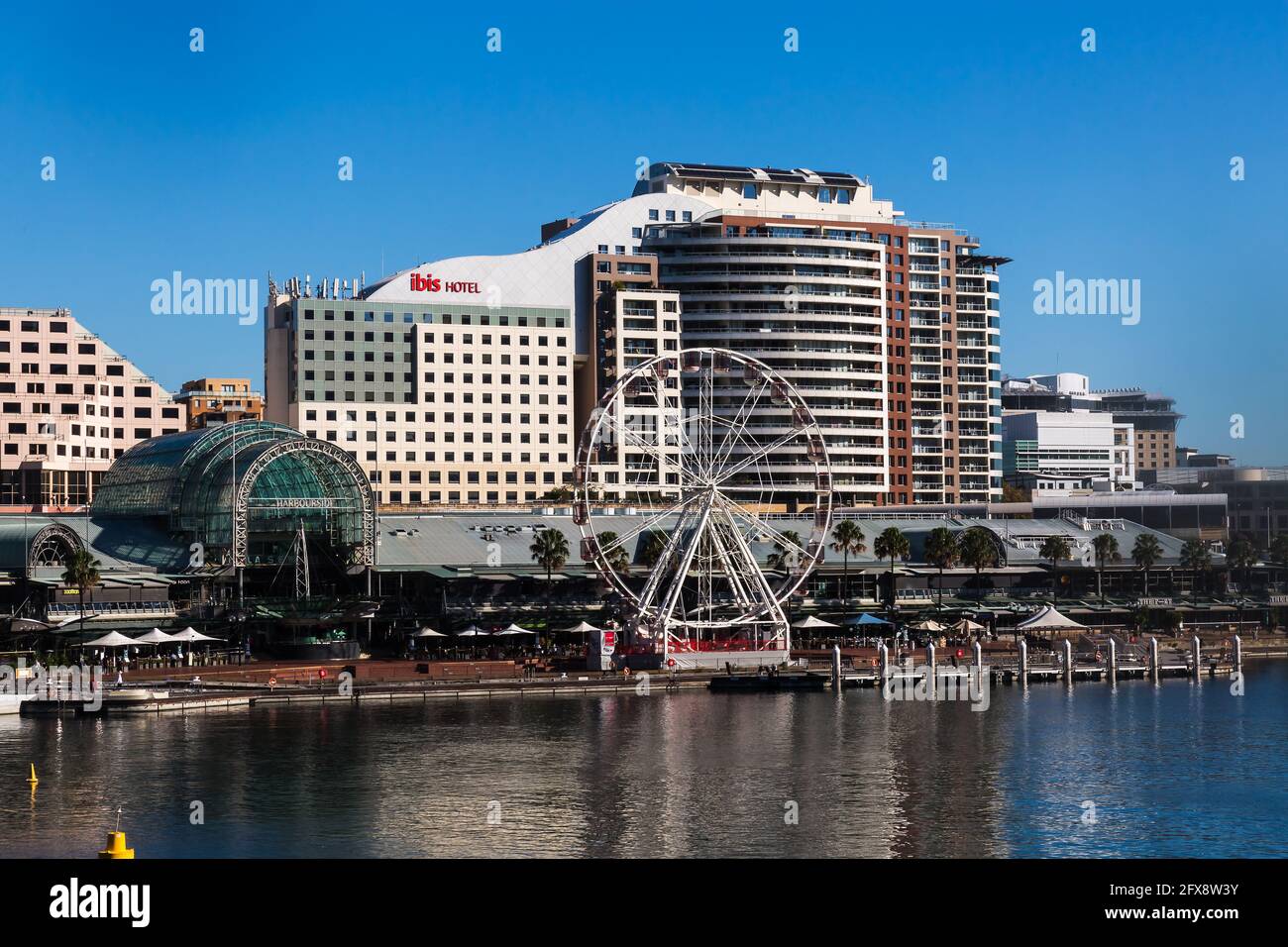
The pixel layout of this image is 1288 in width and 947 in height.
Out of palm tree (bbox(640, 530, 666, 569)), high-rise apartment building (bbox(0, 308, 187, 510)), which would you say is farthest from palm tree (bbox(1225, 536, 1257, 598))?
high-rise apartment building (bbox(0, 308, 187, 510))

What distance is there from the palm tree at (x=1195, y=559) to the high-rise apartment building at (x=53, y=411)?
11820cm

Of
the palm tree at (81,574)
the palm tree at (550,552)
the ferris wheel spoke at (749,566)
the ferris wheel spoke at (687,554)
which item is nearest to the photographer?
the palm tree at (81,574)

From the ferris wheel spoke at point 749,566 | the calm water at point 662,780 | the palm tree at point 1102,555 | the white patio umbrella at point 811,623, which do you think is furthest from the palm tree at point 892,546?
the calm water at point 662,780

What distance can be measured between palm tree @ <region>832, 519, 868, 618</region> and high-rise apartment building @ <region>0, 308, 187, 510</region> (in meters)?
82.1

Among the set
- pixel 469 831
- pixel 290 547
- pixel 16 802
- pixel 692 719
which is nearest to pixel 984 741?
pixel 692 719

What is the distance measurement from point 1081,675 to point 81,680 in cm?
7721

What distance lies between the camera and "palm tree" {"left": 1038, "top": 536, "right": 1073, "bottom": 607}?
17450 cm

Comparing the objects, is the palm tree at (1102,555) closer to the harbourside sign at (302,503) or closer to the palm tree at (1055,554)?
the palm tree at (1055,554)

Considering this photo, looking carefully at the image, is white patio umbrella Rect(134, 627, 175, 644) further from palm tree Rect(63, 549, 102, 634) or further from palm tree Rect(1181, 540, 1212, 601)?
palm tree Rect(1181, 540, 1212, 601)

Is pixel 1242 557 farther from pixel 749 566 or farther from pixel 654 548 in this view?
pixel 654 548

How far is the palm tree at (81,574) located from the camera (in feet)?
438

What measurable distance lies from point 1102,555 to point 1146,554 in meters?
A: 5.15
